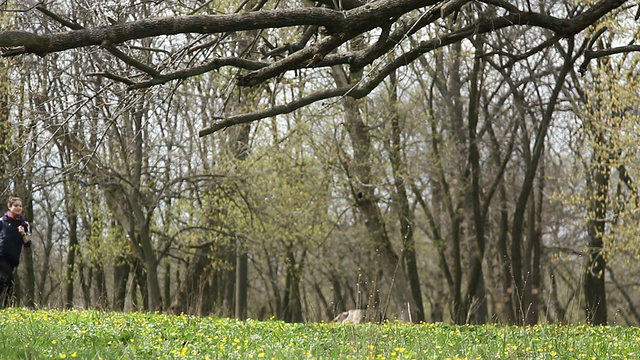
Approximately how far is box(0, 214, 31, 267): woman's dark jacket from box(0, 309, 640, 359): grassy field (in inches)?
110

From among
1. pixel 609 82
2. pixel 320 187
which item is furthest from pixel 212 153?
pixel 609 82

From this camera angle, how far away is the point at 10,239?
39.2ft

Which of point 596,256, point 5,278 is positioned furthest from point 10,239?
point 596,256

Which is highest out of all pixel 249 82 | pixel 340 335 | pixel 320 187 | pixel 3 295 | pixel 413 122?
pixel 413 122

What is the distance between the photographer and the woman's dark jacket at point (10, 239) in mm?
11898

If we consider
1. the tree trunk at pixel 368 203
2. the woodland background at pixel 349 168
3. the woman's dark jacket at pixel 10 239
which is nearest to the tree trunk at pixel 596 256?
the woodland background at pixel 349 168

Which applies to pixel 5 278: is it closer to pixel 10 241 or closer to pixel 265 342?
pixel 10 241

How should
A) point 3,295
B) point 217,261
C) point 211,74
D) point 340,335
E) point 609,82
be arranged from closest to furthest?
point 340,335 → point 3,295 → point 609,82 → point 211,74 → point 217,261

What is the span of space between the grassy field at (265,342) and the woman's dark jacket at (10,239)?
9.17 feet

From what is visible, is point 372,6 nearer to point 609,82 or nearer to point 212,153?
point 609,82

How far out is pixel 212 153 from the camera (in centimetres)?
2170

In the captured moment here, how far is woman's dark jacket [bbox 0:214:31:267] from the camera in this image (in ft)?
39.0

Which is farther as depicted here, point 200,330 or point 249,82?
point 200,330

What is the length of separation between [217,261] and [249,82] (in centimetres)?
1616
